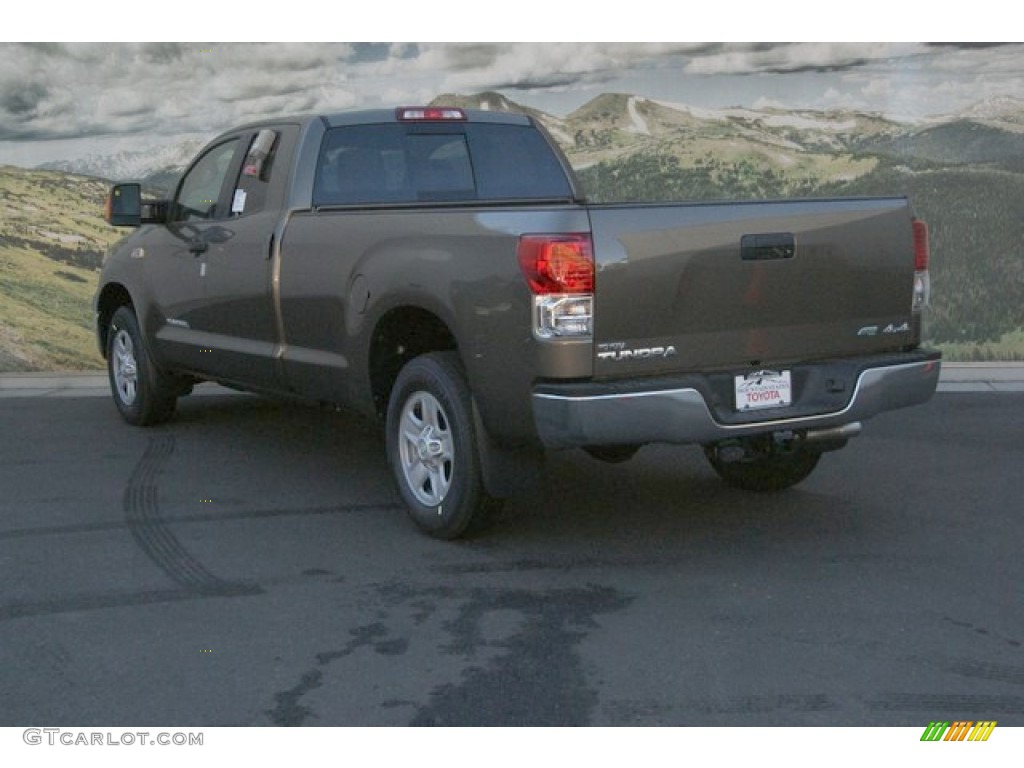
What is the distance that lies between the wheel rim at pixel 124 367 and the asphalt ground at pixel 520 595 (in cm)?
84

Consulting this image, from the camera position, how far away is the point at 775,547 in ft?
20.0

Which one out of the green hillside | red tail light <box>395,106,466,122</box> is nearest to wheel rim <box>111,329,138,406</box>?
red tail light <box>395,106,466,122</box>

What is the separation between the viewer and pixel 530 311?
18.0ft

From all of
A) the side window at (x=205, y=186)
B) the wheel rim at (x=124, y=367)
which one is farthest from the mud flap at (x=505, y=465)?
the wheel rim at (x=124, y=367)

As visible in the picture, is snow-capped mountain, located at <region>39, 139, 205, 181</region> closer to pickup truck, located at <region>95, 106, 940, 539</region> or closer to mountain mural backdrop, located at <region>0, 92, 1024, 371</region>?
mountain mural backdrop, located at <region>0, 92, 1024, 371</region>

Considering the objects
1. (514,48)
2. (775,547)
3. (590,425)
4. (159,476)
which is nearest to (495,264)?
(590,425)

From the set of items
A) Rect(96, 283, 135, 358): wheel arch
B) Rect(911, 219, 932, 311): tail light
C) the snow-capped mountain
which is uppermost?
the snow-capped mountain

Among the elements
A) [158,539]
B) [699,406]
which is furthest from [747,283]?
[158,539]

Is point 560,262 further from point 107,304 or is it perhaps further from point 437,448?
point 107,304

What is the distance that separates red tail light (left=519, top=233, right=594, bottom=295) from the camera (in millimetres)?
5395

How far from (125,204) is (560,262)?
13.2ft

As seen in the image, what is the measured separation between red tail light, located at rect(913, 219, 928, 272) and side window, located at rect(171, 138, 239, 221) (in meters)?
3.75

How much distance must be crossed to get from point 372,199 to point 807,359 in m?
2.53

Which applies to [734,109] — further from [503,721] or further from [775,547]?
[503,721]
